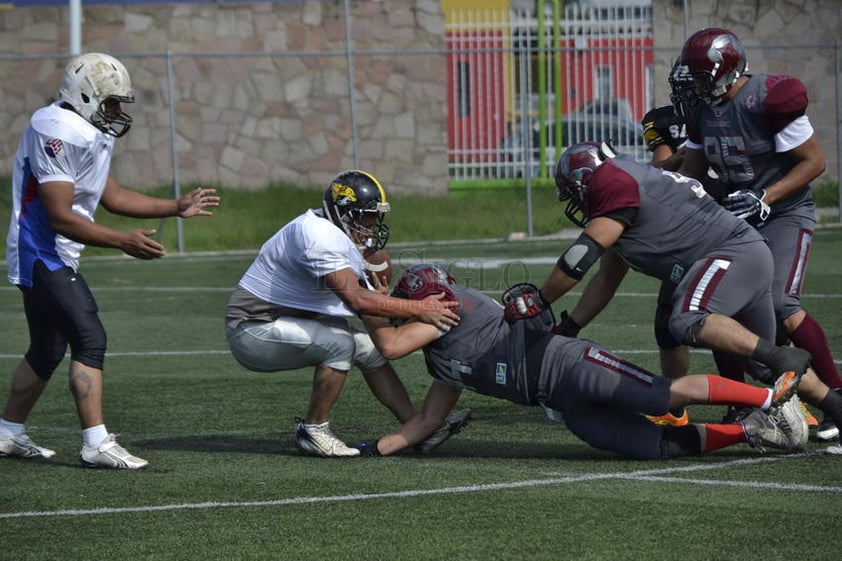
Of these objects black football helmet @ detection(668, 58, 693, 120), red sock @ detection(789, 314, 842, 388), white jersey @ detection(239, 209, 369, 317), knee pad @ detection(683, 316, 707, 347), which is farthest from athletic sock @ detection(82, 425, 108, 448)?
red sock @ detection(789, 314, 842, 388)

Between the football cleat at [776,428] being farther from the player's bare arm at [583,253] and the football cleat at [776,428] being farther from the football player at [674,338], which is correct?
the player's bare arm at [583,253]

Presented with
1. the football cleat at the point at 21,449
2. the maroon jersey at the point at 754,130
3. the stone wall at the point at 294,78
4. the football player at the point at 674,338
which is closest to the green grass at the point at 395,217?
the stone wall at the point at 294,78

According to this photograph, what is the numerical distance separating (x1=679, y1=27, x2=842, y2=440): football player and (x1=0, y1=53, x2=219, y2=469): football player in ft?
9.61

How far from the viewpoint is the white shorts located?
728 centimetres

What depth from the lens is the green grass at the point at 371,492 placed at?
535 centimetres

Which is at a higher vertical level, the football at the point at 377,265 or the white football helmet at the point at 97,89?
the white football helmet at the point at 97,89

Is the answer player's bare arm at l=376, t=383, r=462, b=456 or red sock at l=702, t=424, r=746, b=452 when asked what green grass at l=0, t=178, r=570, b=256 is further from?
red sock at l=702, t=424, r=746, b=452

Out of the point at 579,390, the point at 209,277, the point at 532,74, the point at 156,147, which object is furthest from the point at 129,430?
the point at 532,74

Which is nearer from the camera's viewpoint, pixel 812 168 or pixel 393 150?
pixel 812 168

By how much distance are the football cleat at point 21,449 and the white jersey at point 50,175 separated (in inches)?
33.5

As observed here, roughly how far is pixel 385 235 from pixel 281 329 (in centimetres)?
72

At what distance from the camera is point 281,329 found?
7.35 metres

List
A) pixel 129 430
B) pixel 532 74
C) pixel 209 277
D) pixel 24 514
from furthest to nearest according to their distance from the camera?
pixel 532 74 < pixel 209 277 < pixel 129 430 < pixel 24 514

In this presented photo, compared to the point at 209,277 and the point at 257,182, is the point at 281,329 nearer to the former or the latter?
the point at 209,277
